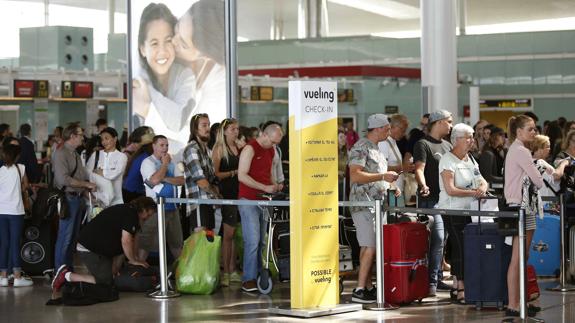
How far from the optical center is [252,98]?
24547 millimetres

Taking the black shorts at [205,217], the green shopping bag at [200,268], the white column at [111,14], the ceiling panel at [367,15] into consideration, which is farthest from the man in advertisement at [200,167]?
the ceiling panel at [367,15]

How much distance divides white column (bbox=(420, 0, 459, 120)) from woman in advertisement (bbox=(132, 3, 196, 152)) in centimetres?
459

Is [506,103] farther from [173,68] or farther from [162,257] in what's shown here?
[162,257]

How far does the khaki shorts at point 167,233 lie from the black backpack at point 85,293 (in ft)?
4.12

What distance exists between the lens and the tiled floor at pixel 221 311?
9.16m

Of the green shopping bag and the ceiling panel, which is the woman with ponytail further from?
the ceiling panel

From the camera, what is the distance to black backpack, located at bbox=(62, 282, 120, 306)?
10.3 m

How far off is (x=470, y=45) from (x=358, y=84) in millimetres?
3727

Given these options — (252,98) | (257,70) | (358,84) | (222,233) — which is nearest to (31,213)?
(222,233)

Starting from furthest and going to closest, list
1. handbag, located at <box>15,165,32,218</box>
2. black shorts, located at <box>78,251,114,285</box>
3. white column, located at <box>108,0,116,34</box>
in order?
white column, located at <box>108,0,116,34</box>, handbag, located at <box>15,165,32,218</box>, black shorts, located at <box>78,251,114,285</box>

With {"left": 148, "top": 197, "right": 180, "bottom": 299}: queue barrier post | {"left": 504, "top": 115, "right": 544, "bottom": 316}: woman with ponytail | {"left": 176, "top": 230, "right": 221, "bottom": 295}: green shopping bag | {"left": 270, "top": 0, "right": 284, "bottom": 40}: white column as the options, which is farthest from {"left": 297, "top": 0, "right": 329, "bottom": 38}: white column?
{"left": 504, "top": 115, "right": 544, "bottom": 316}: woman with ponytail

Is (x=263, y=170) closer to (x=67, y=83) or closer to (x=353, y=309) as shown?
(x=353, y=309)

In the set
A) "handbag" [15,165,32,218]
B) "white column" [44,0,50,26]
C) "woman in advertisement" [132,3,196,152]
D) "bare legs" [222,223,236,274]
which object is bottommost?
"bare legs" [222,223,236,274]

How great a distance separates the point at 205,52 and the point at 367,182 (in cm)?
544
